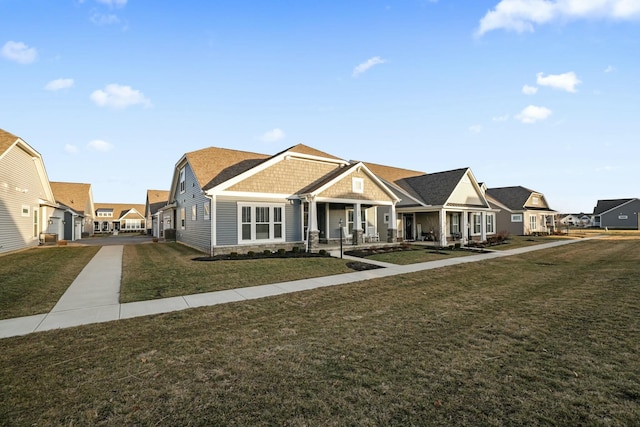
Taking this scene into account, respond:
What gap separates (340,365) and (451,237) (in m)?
24.4

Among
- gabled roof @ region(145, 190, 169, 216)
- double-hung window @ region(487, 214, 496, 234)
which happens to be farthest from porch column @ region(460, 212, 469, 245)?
gabled roof @ region(145, 190, 169, 216)

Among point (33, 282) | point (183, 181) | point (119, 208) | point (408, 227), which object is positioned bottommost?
point (33, 282)

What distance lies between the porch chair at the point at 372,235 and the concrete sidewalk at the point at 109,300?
9418 mm

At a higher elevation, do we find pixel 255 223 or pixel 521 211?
pixel 521 211

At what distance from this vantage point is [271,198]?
1695 centimetres

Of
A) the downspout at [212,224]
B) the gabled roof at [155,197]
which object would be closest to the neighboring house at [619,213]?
the downspout at [212,224]

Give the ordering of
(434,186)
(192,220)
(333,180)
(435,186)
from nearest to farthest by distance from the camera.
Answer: (333,180)
(192,220)
(435,186)
(434,186)

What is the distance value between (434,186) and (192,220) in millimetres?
19338

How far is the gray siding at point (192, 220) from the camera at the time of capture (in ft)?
54.7

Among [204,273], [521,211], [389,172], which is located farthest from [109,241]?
[521,211]

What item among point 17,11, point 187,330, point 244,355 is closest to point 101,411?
point 244,355

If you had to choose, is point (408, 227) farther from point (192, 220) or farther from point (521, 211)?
point (521, 211)

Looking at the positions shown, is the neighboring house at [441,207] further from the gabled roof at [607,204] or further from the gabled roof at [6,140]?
the gabled roof at [607,204]

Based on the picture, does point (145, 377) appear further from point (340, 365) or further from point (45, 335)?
point (45, 335)
